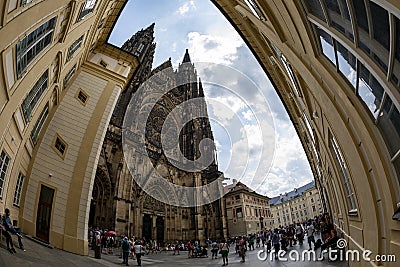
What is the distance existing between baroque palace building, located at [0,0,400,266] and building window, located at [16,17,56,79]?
0.15ft

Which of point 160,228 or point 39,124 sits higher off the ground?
point 39,124

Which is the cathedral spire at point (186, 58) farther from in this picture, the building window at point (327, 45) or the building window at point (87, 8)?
the building window at point (327, 45)

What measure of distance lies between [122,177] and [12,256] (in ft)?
56.2

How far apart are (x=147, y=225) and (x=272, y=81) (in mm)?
21428

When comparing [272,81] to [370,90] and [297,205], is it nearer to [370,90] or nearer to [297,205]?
[370,90]

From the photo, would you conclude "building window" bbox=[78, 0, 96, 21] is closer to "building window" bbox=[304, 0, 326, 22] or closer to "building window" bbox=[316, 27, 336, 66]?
"building window" bbox=[304, 0, 326, 22]

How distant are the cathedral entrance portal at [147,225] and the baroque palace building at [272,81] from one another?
1566 cm

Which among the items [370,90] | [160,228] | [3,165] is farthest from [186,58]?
[370,90]

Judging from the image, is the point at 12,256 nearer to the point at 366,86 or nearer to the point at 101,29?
the point at 366,86

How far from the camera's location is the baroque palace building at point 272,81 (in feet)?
8.80

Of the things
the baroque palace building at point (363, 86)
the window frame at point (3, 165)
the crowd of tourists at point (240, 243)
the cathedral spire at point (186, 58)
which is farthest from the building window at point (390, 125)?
the cathedral spire at point (186, 58)

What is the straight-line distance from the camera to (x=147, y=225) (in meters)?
26.0

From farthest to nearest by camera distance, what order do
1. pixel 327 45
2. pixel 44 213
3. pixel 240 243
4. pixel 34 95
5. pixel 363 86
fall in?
1. pixel 240 243
2. pixel 44 213
3. pixel 34 95
4. pixel 327 45
5. pixel 363 86

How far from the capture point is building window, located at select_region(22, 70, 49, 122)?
26.1 ft
